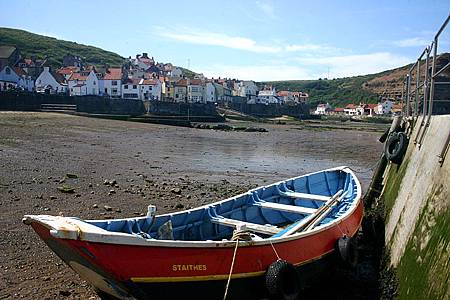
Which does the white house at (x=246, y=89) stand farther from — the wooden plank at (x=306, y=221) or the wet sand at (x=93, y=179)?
the wooden plank at (x=306, y=221)

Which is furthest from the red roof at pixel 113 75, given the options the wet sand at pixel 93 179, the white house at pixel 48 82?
the wet sand at pixel 93 179

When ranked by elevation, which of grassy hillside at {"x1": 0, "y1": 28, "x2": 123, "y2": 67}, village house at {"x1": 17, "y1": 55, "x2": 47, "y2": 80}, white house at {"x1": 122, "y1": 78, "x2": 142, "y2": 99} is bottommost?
white house at {"x1": 122, "y1": 78, "x2": 142, "y2": 99}

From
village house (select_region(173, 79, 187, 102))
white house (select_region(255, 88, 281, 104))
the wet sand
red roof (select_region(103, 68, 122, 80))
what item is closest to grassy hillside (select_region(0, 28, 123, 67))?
red roof (select_region(103, 68, 122, 80))

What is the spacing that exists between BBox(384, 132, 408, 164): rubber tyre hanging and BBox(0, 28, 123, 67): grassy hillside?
12160cm

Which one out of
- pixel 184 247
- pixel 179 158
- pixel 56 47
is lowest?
pixel 179 158

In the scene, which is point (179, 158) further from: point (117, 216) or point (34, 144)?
point (117, 216)

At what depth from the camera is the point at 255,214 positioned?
28.9 ft

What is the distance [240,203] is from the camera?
8.54m

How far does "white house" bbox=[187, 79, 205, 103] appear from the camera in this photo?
95875 millimetres

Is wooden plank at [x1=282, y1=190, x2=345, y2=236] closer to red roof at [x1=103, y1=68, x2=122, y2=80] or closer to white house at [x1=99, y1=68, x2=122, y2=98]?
white house at [x1=99, y1=68, x2=122, y2=98]

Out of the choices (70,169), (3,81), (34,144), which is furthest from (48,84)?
(70,169)

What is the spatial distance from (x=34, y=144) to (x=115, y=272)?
20.5m

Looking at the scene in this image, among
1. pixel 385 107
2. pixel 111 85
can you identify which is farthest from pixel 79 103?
pixel 385 107

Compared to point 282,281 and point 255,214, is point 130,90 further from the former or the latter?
point 282,281
